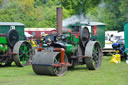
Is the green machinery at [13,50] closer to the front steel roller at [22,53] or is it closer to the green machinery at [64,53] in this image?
the front steel roller at [22,53]

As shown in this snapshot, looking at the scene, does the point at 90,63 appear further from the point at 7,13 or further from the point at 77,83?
the point at 7,13

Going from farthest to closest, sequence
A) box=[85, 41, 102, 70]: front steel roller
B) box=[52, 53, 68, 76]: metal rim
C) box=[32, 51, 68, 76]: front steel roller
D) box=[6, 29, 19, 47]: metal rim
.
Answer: box=[6, 29, 19, 47]: metal rim → box=[85, 41, 102, 70]: front steel roller → box=[52, 53, 68, 76]: metal rim → box=[32, 51, 68, 76]: front steel roller

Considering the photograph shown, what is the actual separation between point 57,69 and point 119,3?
160 inches

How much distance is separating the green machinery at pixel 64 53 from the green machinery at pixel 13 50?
215cm

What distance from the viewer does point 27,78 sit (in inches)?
342

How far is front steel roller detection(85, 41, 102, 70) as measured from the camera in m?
10.5

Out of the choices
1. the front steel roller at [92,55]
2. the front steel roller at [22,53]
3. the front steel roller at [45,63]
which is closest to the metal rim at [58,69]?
the front steel roller at [45,63]

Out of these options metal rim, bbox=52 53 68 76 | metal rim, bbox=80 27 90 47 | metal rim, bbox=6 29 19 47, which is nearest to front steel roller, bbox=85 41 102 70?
metal rim, bbox=80 27 90 47

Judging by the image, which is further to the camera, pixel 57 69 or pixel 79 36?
pixel 79 36

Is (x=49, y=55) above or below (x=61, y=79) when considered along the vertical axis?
above

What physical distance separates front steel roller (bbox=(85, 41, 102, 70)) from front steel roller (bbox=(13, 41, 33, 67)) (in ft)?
8.82

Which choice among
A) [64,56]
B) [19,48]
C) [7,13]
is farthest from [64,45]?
[7,13]

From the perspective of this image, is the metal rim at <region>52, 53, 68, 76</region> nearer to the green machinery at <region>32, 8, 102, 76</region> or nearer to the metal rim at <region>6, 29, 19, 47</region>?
the green machinery at <region>32, 8, 102, 76</region>

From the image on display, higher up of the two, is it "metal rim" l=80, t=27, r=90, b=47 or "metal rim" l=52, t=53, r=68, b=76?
"metal rim" l=80, t=27, r=90, b=47
